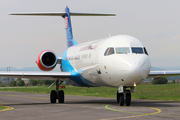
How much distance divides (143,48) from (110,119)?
6.30m

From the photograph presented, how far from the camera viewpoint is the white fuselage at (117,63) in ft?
45.8

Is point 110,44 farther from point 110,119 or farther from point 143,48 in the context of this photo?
point 110,119

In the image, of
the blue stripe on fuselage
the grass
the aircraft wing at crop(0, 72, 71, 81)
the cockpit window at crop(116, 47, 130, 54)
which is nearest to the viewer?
the cockpit window at crop(116, 47, 130, 54)

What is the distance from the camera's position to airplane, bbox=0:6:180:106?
1414cm

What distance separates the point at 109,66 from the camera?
586 inches

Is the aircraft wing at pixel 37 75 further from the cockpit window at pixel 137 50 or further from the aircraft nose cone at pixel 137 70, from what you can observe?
the aircraft nose cone at pixel 137 70

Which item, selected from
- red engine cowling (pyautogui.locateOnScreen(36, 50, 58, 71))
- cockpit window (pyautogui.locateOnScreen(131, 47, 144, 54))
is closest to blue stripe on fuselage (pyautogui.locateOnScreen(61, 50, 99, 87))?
red engine cowling (pyautogui.locateOnScreen(36, 50, 58, 71))

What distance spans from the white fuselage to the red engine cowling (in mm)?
3668

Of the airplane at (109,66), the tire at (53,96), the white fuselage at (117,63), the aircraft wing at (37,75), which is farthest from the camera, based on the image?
the tire at (53,96)

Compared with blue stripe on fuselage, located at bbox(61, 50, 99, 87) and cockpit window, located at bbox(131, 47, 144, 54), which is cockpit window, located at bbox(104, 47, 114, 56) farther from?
blue stripe on fuselage, located at bbox(61, 50, 99, 87)

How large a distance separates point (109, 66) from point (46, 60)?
752cm

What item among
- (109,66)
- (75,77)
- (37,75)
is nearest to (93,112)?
(109,66)

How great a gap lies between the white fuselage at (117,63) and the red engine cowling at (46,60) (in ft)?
12.0

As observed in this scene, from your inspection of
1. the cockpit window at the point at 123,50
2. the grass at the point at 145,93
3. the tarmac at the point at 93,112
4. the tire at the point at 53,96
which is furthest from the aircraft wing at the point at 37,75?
the cockpit window at the point at 123,50
